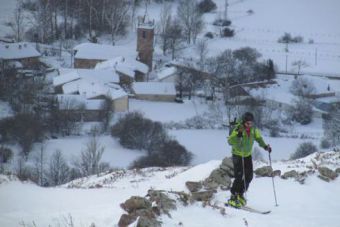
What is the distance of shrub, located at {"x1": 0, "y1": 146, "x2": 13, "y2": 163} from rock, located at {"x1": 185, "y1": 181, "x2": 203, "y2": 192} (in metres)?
17.9

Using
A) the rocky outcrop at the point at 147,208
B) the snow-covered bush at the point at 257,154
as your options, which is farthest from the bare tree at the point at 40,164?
the rocky outcrop at the point at 147,208

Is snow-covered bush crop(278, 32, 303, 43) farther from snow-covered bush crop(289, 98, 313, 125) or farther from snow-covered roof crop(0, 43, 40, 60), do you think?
snow-covered roof crop(0, 43, 40, 60)

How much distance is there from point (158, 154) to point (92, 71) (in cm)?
1384

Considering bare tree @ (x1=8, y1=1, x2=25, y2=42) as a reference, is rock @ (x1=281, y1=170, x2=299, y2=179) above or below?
below

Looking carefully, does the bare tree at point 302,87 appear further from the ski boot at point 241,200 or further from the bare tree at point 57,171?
the ski boot at point 241,200

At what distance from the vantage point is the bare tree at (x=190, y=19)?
5475 cm

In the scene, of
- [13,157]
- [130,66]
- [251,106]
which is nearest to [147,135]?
[13,157]

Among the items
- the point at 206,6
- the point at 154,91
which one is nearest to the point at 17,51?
the point at 154,91

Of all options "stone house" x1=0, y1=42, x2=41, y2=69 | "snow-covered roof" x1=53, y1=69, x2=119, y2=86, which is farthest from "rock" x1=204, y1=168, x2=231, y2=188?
"stone house" x1=0, y1=42, x2=41, y2=69

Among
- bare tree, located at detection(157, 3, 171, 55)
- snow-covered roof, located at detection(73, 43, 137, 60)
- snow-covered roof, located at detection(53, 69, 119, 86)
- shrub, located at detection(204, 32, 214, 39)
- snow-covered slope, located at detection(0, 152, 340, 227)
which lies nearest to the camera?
snow-covered slope, located at detection(0, 152, 340, 227)

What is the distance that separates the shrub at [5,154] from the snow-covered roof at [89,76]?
11.8 metres

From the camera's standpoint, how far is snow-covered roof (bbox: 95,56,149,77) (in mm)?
40312

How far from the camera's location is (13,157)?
25000mm

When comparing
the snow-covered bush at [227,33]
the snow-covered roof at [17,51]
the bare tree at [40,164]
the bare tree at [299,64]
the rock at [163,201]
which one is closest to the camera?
the rock at [163,201]
